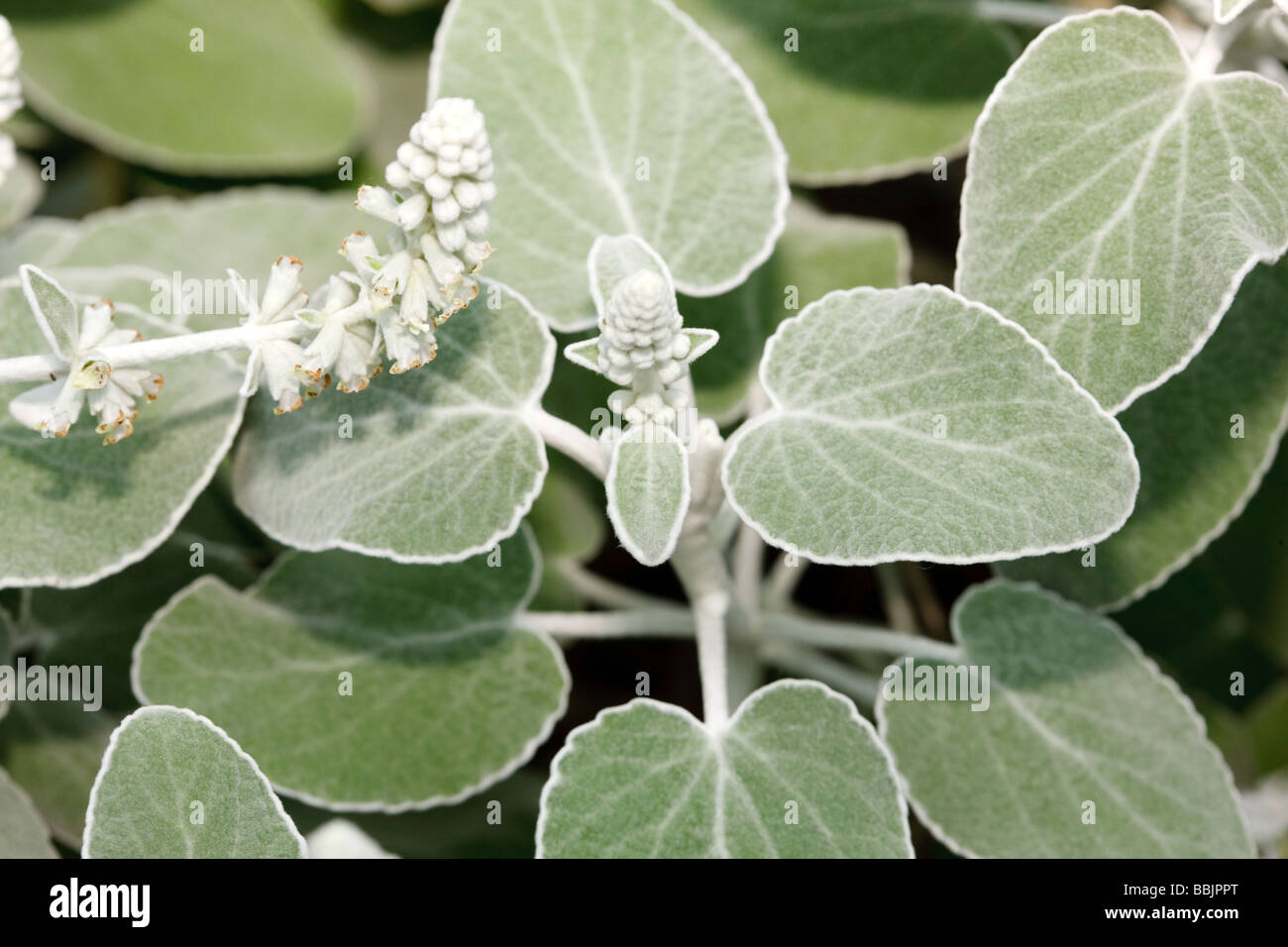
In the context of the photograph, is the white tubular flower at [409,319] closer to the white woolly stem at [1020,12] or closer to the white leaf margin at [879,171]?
the white leaf margin at [879,171]

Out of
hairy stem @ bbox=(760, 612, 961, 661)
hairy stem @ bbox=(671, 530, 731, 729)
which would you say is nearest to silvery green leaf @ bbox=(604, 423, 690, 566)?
hairy stem @ bbox=(671, 530, 731, 729)

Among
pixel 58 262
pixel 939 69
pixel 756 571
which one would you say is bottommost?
pixel 756 571

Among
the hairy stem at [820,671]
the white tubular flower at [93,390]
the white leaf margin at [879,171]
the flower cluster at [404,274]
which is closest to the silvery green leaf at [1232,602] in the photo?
the hairy stem at [820,671]

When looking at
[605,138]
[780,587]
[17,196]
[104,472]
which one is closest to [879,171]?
[605,138]

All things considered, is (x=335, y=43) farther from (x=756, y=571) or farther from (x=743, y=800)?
(x=743, y=800)
